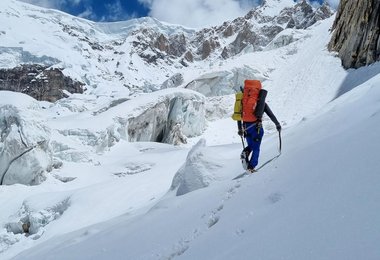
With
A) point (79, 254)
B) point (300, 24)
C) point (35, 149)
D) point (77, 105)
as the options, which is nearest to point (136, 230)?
point (79, 254)

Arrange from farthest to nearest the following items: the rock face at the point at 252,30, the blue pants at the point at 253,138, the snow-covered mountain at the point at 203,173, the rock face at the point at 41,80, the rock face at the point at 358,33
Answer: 1. the rock face at the point at 252,30
2. the rock face at the point at 41,80
3. the rock face at the point at 358,33
4. the blue pants at the point at 253,138
5. the snow-covered mountain at the point at 203,173

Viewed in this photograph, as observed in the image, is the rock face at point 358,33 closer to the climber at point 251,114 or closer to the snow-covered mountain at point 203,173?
the snow-covered mountain at point 203,173

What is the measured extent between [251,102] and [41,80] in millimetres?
147282

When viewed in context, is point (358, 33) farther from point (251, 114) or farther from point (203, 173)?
point (251, 114)

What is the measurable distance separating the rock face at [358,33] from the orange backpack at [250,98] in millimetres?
24332

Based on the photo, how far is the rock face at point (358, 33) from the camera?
97.6ft

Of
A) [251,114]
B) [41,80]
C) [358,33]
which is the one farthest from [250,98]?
[41,80]

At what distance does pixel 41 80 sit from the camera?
146 m

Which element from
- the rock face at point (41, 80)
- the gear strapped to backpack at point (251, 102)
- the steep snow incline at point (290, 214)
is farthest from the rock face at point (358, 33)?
the rock face at point (41, 80)

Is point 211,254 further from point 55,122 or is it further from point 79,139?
point 55,122

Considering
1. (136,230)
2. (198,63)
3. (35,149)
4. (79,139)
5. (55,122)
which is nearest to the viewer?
(136,230)

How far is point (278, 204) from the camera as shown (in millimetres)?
4883

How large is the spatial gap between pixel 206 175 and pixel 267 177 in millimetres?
3662

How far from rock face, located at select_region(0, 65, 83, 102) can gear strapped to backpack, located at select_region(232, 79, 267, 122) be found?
14201 centimetres
